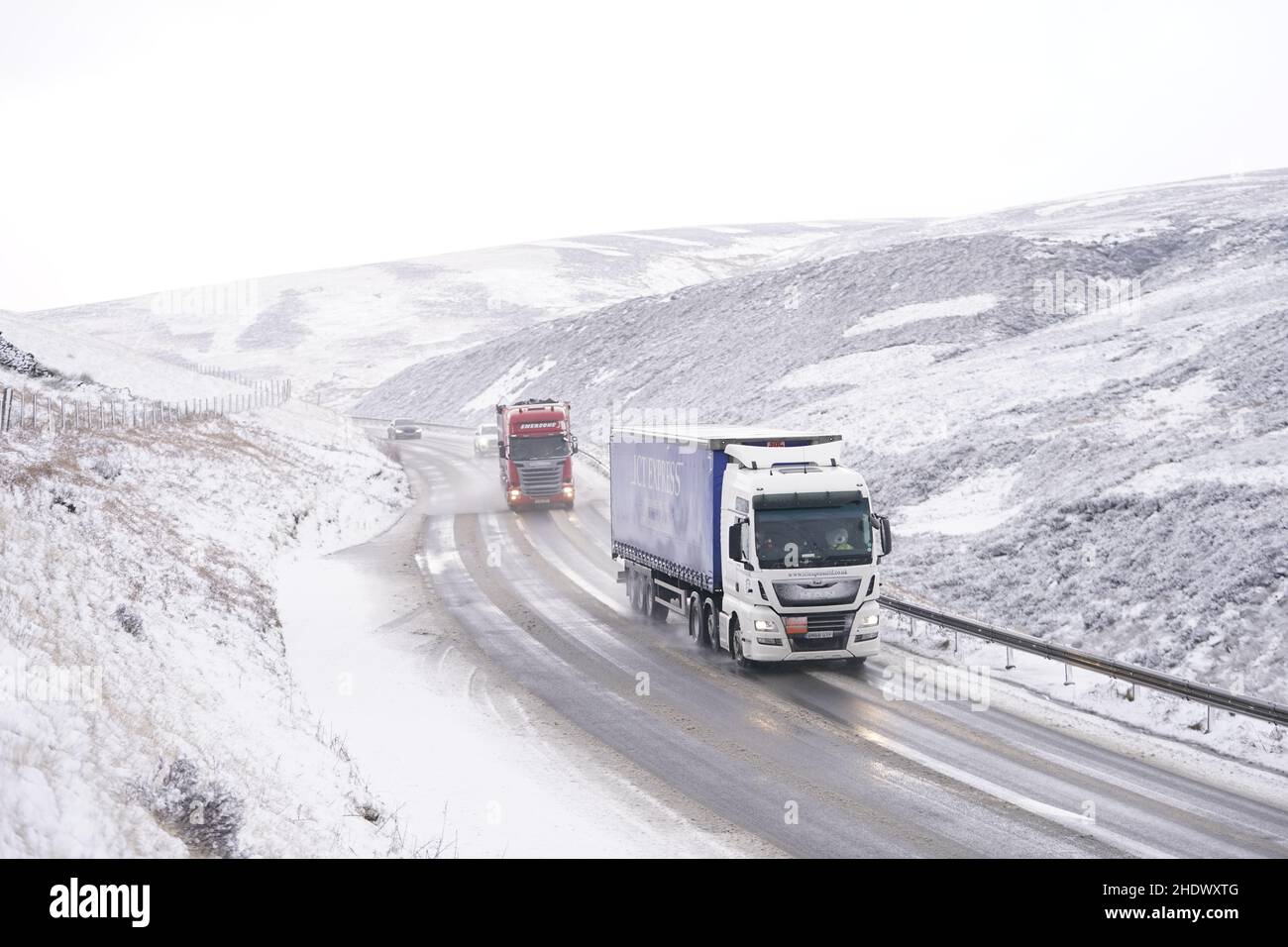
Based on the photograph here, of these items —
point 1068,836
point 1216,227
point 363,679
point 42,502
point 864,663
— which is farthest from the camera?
point 1216,227

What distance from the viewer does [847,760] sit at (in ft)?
48.3

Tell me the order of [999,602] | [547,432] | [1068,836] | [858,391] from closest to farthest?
[1068,836]
[999,602]
[547,432]
[858,391]

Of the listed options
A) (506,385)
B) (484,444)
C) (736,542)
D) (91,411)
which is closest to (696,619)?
(736,542)

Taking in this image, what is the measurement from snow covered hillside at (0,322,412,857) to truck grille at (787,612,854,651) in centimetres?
760

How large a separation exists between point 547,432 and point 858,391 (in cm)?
1935

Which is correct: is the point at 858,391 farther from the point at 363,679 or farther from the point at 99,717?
the point at 99,717

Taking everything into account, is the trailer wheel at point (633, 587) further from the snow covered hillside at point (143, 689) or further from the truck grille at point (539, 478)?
the truck grille at point (539, 478)

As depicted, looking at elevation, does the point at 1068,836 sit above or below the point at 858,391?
below

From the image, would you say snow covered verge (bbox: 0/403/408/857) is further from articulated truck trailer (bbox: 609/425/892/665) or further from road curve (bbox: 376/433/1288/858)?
articulated truck trailer (bbox: 609/425/892/665)

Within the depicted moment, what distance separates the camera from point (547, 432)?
40.6m

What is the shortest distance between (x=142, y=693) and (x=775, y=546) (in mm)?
10033

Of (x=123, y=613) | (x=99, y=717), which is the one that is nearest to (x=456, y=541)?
(x=123, y=613)

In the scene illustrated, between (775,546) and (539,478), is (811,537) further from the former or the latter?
(539,478)

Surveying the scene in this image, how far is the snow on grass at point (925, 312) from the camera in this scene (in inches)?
2643
